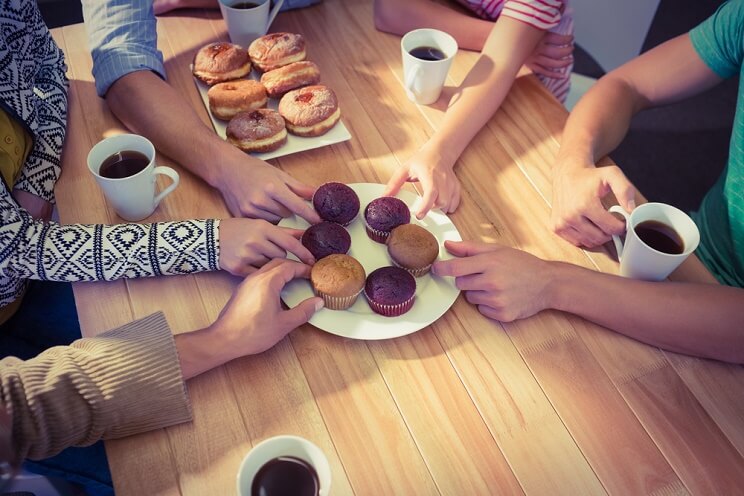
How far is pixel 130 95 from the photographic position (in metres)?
1.29

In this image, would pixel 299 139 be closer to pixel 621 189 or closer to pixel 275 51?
pixel 275 51

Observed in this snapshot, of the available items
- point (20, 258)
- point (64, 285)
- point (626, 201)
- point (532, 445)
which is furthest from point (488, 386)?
point (64, 285)

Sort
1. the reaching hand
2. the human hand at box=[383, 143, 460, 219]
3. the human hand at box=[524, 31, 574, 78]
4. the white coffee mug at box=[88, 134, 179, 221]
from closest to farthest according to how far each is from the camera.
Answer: the reaching hand → the white coffee mug at box=[88, 134, 179, 221] → the human hand at box=[383, 143, 460, 219] → the human hand at box=[524, 31, 574, 78]

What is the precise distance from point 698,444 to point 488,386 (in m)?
0.34

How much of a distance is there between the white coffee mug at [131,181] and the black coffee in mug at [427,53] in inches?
25.7

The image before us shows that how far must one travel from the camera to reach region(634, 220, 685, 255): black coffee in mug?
1059mm

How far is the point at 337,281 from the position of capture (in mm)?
1001

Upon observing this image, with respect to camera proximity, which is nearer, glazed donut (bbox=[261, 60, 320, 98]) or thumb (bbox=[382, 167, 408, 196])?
thumb (bbox=[382, 167, 408, 196])

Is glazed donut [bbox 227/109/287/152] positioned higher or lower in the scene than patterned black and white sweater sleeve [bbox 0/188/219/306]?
higher

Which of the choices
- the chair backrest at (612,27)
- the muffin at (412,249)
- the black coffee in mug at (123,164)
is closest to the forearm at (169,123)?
the black coffee in mug at (123,164)

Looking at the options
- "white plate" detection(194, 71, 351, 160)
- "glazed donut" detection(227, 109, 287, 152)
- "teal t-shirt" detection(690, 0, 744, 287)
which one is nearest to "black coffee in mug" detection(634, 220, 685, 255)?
"teal t-shirt" detection(690, 0, 744, 287)

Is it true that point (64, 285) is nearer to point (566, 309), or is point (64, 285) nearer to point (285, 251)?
point (285, 251)

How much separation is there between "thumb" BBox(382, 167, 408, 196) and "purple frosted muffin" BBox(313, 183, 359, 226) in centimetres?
9

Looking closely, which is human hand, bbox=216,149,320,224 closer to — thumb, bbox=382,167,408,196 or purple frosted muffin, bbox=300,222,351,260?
purple frosted muffin, bbox=300,222,351,260
